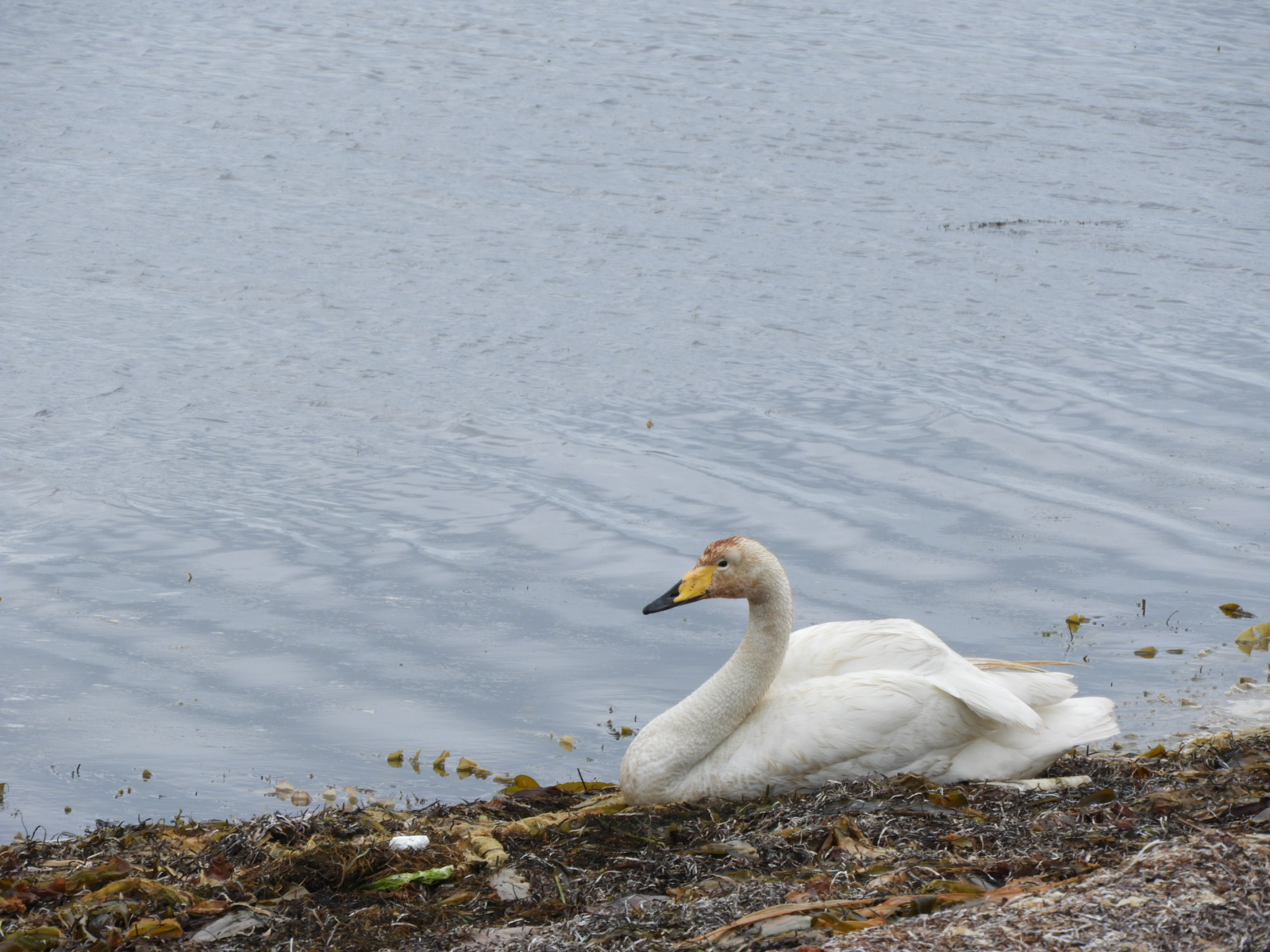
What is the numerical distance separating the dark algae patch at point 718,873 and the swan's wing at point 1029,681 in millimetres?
331

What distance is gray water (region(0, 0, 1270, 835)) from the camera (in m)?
7.83

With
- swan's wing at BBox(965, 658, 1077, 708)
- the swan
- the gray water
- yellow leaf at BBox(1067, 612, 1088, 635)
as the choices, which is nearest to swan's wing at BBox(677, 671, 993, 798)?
the swan

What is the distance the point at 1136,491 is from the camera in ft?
33.1

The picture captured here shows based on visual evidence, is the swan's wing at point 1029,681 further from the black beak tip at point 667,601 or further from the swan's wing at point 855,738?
the black beak tip at point 667,601

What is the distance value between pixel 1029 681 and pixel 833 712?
91cm

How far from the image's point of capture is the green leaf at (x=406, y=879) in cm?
517

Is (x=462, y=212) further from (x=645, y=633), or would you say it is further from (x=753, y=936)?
(x=753, y=936)

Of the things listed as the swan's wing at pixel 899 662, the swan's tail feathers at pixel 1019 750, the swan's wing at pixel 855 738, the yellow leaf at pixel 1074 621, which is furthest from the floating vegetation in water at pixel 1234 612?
the swan's wing at pixel 855 738

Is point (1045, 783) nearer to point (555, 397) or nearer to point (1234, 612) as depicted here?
point (1234, 612)

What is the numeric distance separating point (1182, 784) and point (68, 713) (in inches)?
196

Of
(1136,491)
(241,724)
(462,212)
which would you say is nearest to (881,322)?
(1136,491)

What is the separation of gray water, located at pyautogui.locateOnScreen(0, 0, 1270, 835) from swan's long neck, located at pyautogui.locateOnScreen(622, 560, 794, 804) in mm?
812

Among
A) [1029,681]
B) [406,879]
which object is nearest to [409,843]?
[406,879]

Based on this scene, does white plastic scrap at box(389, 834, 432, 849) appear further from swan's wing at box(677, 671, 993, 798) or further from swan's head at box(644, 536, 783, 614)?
swan's head at box(644, 536, 783, 614)
